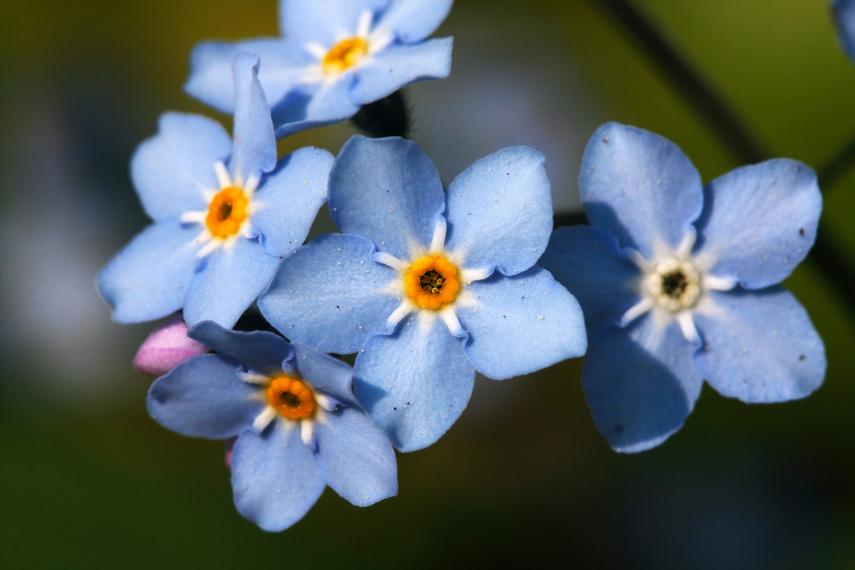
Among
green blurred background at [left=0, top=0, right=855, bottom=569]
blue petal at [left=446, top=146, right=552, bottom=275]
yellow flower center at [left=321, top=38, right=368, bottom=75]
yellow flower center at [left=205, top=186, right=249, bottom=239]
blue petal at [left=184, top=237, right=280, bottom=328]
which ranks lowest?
green blurred background at [left=0, top=0, right=855, bottom=569]

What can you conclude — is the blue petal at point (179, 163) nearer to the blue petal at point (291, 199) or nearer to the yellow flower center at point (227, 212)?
the yellow flower center at point (227, 212)

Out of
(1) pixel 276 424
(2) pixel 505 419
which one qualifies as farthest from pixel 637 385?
(2) pixel 505 419

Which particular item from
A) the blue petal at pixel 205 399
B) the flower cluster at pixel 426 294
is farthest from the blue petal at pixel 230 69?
the blue petal at pixel 205 399

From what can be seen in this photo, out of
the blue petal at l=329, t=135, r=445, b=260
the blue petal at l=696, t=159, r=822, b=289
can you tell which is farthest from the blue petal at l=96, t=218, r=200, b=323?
the blue petal at l=696, t=159, r=822, b=289

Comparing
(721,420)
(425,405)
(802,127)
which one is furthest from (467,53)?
(425,405)

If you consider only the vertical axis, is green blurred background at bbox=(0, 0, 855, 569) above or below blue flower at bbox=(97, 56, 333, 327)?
below

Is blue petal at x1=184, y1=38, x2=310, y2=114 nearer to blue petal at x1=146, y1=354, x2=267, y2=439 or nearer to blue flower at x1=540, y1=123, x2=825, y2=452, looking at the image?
blue petal at x1=146, y1=354, x2=267, y2=439

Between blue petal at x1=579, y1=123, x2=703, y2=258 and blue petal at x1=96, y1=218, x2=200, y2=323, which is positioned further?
blue petal at x1=96, y1=218, x2=200, y2=323
